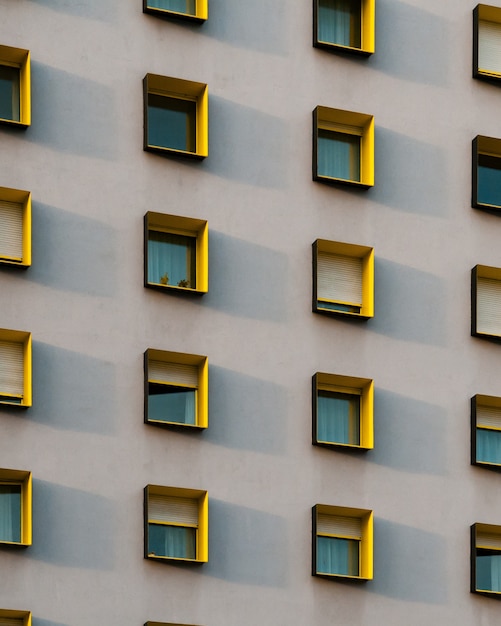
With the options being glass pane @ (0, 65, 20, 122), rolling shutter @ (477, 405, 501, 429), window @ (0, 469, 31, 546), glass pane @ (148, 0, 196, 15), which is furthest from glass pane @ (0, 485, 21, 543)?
glass pane @ (148, 0, 196, 15)

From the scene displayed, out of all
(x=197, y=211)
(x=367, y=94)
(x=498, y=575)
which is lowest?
(x=498, y=575)

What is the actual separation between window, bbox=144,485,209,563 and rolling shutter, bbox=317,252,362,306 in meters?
5.14

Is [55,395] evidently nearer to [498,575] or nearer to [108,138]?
[108,138]

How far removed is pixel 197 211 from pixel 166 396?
370 cm

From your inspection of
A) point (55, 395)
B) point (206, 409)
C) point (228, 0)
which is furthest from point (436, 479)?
point (228, 0)

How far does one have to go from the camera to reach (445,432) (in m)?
42.4

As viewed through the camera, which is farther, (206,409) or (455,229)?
(455,229)

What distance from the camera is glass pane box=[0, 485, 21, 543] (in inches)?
1538

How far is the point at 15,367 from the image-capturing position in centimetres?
3975

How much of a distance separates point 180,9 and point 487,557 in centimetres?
1256

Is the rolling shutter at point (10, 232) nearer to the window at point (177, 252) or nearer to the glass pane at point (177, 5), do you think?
the window at point (177, 252)

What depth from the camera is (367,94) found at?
4366 centimetres

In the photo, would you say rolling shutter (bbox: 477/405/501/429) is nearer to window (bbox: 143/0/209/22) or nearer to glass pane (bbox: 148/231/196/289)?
glass pane (bbox: 148/231/196/289)

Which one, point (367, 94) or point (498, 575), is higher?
point (367, 94)
